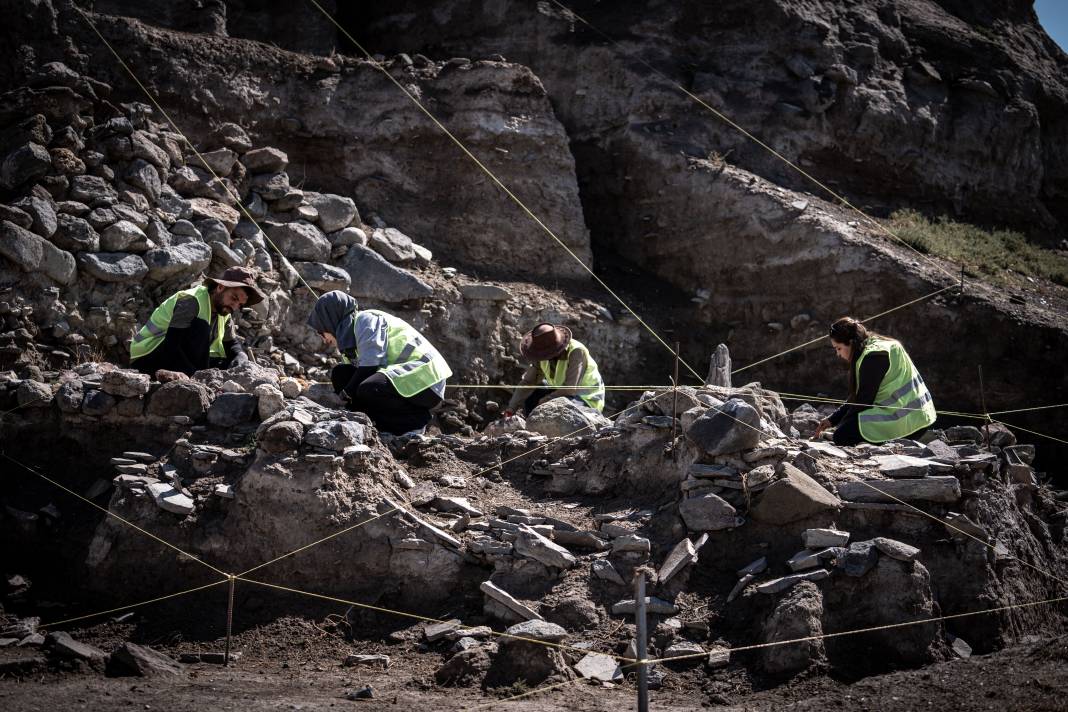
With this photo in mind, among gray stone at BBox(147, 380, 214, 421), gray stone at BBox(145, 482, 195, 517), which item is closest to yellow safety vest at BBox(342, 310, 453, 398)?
gray stone at BBox(147, 380, 214, 421)

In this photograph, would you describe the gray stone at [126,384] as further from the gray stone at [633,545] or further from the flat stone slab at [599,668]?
the flat stone slab at [599,668]

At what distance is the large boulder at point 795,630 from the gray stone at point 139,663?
2.70 metres

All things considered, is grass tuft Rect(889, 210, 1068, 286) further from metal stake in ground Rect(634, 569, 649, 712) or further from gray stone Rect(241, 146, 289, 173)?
metal stake in ground Rect(634, 569, 649, 712)

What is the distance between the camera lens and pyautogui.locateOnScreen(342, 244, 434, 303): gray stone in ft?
31.9

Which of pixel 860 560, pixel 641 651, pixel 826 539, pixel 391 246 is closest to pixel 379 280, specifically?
pixel 391 246

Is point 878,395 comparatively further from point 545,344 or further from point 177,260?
point 177,260

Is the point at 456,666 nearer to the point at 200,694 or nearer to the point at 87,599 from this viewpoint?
the point at 200,694

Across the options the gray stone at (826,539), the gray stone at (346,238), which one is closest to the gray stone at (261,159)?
the gray stone at (346,238)

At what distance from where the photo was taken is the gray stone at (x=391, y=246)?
10.1 m

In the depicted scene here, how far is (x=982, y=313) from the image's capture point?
1013 cm

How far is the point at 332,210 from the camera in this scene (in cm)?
1000

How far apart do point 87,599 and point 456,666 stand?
7.27ft

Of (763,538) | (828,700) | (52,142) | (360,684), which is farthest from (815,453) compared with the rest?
(52,142)

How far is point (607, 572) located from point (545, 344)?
2.90 m
